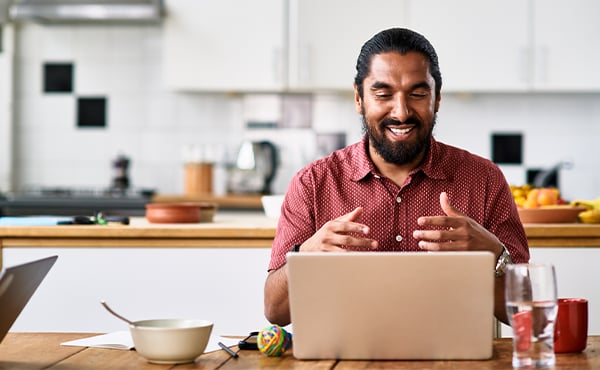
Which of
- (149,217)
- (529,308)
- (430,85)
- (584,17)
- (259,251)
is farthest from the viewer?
(584,17)

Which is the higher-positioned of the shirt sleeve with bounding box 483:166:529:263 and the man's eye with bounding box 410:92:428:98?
the man's eye with bounding box 410:92:428:98

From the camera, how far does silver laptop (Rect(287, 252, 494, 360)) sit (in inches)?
59.9

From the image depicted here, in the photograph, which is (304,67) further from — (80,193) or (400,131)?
(400,131)

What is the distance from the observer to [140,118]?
534cm

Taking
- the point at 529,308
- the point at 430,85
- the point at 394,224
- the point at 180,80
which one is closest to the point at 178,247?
the point at 394,224

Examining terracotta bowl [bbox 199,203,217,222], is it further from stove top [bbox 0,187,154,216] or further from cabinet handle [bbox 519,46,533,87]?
cabinet handle [bbox 519,46,533,87]

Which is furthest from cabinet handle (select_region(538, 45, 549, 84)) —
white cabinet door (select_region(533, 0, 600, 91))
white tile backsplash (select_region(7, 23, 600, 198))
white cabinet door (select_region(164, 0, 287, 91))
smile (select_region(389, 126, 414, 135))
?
smile (select_region(389, 126, 414, 135))

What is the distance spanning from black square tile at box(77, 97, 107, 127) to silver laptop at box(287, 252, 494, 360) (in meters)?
3.98

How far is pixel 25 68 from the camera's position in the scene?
5.41 meters

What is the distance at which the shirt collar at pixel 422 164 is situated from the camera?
7.86 feet

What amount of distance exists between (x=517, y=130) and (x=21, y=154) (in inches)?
Answer: 115

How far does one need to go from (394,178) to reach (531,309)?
0.93 meters

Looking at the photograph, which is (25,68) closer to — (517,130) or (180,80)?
(180,80)

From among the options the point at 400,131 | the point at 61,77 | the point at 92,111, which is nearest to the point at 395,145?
the point at 400,131
